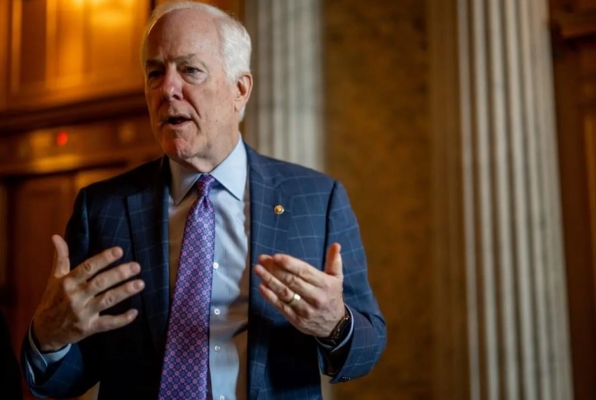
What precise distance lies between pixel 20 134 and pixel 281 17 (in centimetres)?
216

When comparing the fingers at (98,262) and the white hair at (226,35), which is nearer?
the fingers at (98,262)

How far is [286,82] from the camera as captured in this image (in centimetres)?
368

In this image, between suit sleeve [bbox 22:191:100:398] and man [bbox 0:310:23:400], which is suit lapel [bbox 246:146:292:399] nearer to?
suit sleeve [bbox 22:191:100:398]

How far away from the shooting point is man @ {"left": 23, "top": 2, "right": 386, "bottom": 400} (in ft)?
5.27

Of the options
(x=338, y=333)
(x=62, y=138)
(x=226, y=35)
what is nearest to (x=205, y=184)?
(x=226, y=35)

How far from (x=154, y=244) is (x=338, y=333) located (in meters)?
0.48

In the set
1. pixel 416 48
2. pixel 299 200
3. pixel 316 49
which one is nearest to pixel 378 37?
pixel 416 48

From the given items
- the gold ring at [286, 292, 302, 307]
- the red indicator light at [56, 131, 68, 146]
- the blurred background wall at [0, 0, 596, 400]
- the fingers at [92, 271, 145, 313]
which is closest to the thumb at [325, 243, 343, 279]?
the gold ring at [286, 292, 302, 307]

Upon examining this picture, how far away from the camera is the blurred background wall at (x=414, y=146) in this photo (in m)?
3.20

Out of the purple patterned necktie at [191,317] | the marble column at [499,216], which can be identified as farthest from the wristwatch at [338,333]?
the marble column at [499,216]

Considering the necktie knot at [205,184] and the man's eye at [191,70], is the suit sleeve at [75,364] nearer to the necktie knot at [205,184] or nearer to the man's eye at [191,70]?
the necktie knot at [205,184]

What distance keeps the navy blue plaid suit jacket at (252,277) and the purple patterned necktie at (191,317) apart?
3 centimetres

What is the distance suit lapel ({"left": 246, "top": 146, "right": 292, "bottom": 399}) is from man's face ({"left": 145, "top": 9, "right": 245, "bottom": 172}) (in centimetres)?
11

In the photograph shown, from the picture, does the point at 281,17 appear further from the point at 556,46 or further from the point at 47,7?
the point at 47,7
